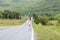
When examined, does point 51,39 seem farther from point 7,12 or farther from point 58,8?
point 58,8

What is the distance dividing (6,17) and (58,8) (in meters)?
45.4

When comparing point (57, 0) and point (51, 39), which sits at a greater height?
point (51, 39)

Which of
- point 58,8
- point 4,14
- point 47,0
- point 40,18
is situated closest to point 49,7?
point 58,8

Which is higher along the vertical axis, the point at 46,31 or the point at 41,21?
the point at 46,31

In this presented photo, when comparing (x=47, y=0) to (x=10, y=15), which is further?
(x=47, y=0)

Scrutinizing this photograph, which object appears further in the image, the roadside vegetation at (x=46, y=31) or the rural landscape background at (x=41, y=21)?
the rural landscape background at (x=41, y=21)

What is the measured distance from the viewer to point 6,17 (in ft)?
368

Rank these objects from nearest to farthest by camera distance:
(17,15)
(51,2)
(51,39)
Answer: (51,39), (17,15), (51,2)

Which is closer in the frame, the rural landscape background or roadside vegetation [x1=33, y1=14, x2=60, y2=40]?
roadside vegetation [x1=33, y1=14, x2=60, y2=40]

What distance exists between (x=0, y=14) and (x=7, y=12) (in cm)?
1103

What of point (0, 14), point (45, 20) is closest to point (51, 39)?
point (45, 20)

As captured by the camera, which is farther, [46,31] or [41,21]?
[41,21]

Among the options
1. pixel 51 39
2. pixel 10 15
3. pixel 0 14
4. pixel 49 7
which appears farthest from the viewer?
pixel 49 7

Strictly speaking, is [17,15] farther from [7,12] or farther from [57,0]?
[57,0]
